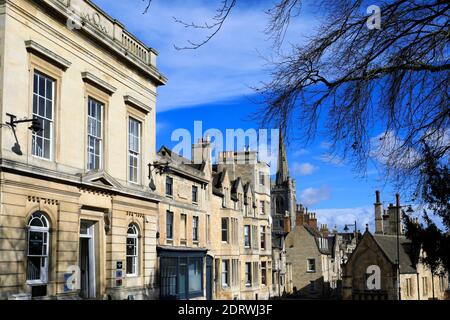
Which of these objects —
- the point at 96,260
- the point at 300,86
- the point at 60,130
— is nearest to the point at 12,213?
the point at 60,130

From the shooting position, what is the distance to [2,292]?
14.4 meters

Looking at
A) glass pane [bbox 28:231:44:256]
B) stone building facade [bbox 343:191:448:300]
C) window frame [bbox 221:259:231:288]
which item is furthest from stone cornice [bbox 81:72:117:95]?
stone building facade [bbox 343:191:448:300]

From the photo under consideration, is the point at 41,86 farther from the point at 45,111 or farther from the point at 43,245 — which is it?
the point at 43,245

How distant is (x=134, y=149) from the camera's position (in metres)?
22.6

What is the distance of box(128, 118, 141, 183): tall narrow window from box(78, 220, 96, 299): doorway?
354cm

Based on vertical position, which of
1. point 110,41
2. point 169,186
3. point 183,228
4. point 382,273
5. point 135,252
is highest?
point 110,41

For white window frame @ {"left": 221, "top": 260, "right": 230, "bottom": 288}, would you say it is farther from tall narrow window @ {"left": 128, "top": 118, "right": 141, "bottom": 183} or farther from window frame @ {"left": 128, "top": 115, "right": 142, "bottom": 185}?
tall narrow window @ {"left": 128, "top": 118, "right": 141, "bottom": 183}

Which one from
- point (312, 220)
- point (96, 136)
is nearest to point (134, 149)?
point (96, 136)

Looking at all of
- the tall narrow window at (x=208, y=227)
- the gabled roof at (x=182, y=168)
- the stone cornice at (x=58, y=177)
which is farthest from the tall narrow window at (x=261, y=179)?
the stone cornice at (x=58, y=177)

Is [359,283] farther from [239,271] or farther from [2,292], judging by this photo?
[2,292]

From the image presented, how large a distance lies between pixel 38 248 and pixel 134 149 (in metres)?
7.46

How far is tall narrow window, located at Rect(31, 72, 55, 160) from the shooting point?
16219 millimetres

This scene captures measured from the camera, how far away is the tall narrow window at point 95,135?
19297 millimetres

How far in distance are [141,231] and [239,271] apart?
20.8 meters
